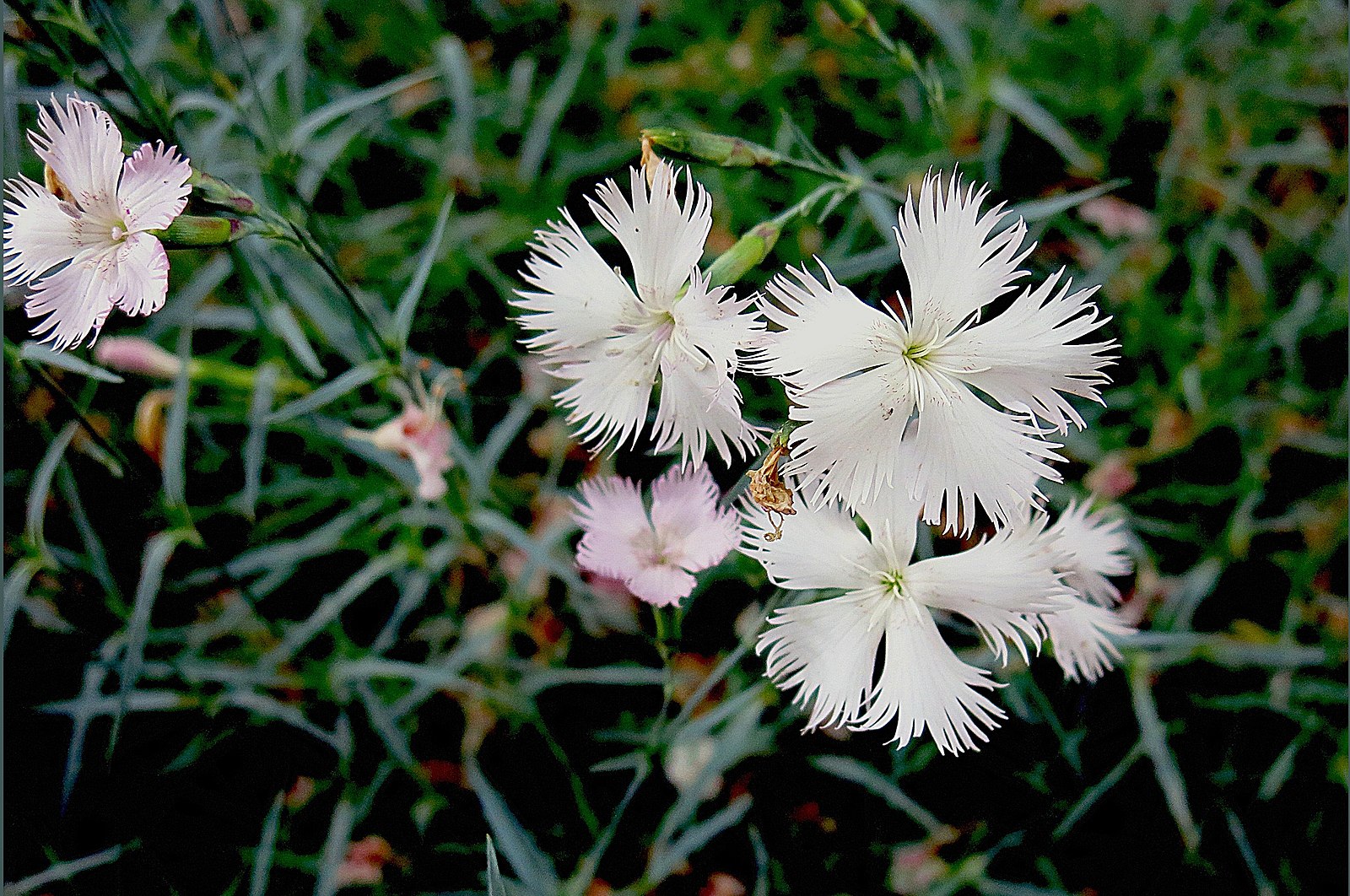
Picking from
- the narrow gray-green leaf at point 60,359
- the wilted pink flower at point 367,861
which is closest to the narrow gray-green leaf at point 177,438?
the narrow gray-green leaf at point 60,359

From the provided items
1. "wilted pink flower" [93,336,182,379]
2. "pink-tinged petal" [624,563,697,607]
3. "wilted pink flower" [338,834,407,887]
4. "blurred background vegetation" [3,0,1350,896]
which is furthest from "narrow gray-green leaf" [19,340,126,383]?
"wilted pink flower" [338,834,407,887]

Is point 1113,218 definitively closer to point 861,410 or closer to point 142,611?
point 861,410

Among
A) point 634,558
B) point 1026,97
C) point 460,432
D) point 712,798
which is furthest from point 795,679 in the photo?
point 1026,97

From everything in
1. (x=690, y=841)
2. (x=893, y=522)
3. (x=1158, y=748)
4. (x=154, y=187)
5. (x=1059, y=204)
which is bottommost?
(x=690, y=841)

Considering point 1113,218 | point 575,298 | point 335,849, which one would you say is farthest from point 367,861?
point 1113,218

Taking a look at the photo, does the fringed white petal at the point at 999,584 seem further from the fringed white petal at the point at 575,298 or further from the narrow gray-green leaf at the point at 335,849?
the narrow gray-green leaf at the point at 335,849

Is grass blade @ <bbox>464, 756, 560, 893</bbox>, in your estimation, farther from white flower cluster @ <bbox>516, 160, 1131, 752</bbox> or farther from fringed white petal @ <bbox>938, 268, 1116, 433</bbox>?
fringed white petal @ <bbox>938, 268, 1116, 433</bbox>
